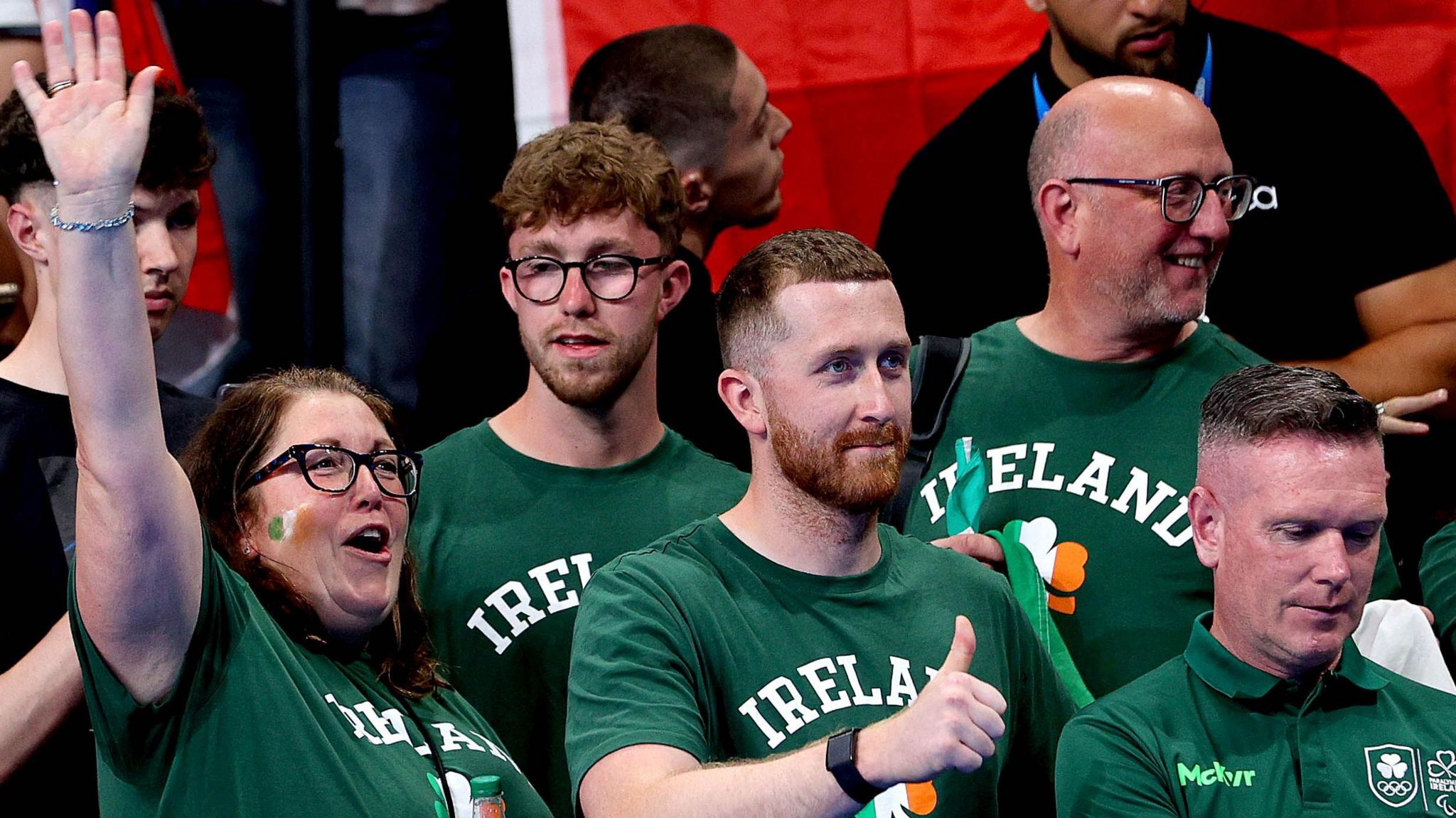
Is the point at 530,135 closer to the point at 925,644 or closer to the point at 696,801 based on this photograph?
the point at 925,644

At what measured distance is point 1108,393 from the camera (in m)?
3.48

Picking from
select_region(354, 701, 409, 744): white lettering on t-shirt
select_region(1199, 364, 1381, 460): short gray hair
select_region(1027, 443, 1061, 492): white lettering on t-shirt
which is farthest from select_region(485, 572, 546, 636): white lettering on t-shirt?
select_region(1199, 364, 1381, 460): short gray hair

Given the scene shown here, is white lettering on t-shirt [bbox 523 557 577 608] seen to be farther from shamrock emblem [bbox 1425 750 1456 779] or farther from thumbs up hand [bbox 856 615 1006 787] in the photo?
shamrock emblem [bbox 1425 750 1456 779]

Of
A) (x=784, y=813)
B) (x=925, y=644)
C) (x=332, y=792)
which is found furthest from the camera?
(x=925, y=644)

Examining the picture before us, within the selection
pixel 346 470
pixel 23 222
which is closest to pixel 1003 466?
pixel 346 470

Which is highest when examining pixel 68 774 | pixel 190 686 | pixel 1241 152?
pixel 1241 152

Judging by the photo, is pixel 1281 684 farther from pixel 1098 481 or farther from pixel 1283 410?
pixel 1098 481

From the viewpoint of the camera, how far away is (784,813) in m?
2.28

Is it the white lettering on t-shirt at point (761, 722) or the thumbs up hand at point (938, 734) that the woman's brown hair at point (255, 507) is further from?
the thumbs up hand at point (938, 734)

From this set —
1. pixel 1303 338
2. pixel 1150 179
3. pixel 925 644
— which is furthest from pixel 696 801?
pixel 1303 338

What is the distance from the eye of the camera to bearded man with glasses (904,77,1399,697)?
3309 mm

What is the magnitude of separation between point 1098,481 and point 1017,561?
31 cm

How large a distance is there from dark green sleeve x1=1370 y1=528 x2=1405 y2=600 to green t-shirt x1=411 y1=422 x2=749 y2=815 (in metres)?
1.24

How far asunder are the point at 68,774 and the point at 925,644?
1.52 meters
